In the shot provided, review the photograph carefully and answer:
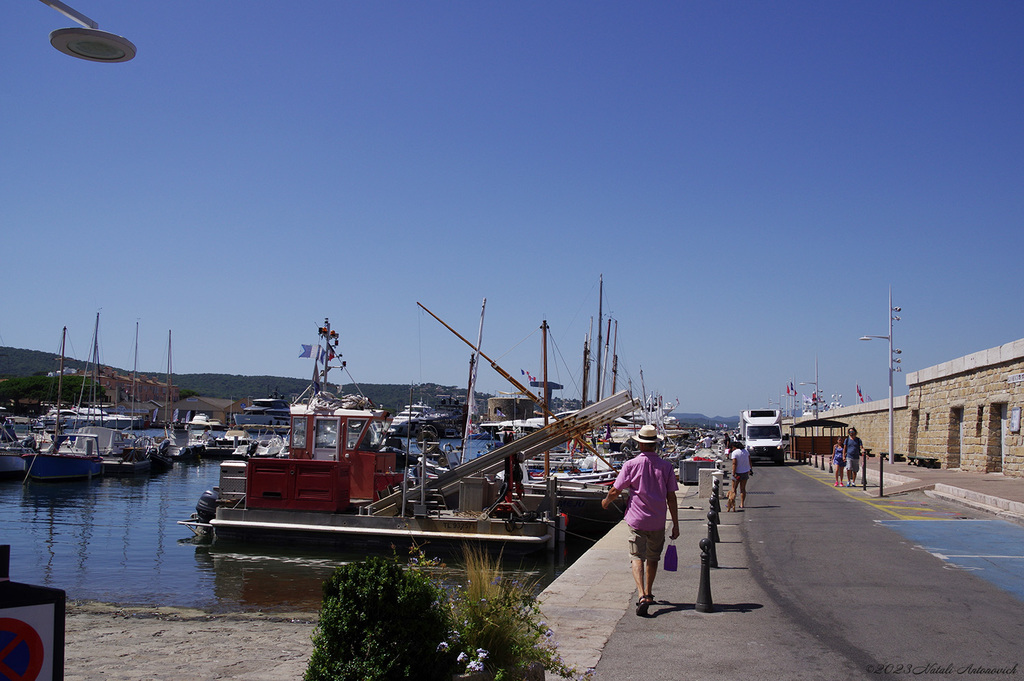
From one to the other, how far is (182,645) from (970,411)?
96.0ft

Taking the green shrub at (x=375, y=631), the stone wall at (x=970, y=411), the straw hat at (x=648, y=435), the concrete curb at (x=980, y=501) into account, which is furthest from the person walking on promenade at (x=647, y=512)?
the stone wall at (x=970, y=411)

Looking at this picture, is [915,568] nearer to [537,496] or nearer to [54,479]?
[537,496]

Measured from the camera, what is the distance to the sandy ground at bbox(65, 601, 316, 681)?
23.3ft

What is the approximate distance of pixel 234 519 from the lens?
18.6m

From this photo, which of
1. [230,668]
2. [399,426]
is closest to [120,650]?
[230,668]

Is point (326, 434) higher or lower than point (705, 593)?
higher

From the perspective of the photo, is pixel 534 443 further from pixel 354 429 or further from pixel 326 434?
pixel 326 434

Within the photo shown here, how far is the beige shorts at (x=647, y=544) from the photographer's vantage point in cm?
832

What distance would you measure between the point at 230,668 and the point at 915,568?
8.51 meters

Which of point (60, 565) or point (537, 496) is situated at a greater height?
point (537, 496)

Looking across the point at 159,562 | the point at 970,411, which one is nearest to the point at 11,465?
the point at 159,562

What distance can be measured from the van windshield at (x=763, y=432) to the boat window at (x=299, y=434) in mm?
30326

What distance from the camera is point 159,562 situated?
62.5 feet

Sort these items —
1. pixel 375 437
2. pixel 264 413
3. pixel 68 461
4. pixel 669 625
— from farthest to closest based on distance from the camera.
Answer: pixel 264 413
pixel 68 461
pixel 375 437
pixel 669 625
